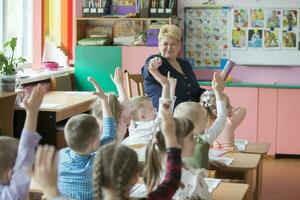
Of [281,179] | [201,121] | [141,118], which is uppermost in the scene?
[201,121]

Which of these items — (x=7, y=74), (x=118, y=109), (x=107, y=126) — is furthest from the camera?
(x=7, y=74)

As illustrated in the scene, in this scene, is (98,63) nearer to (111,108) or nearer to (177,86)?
(177,86)

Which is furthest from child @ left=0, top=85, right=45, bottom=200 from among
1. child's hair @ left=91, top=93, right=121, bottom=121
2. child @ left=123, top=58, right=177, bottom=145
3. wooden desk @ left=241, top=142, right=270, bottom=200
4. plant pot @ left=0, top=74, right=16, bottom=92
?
plant pot @ left=0, top=74, right=16, bottom=92

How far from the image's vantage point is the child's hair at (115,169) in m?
1.76

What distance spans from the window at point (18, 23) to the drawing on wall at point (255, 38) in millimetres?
2528

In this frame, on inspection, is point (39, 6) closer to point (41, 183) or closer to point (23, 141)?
point (23, 141)

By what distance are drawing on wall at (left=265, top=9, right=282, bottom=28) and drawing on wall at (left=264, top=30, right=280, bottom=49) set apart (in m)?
0.07

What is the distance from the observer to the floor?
5.06 metres

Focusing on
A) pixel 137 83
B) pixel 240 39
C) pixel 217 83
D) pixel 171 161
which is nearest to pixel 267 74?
pixel 240 39

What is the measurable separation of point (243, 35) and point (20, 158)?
4946mm

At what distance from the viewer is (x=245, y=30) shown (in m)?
6.68

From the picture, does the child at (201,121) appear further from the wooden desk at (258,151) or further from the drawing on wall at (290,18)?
the drawing on wall at (290,18)

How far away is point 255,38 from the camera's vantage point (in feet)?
21.8

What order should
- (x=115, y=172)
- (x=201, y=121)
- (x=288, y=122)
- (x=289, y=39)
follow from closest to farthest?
(x=115, y=172) → (x=201, y=121) → (x=288, y=122) → (x=289, y=39)
